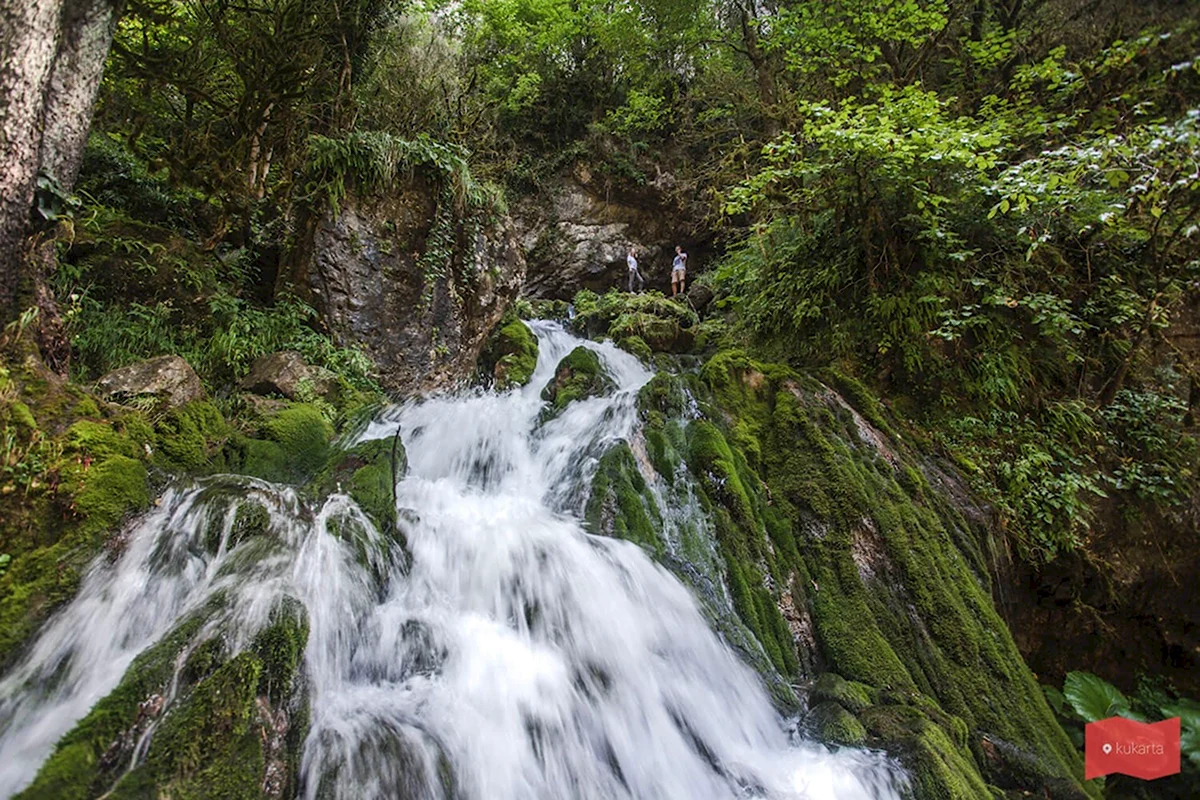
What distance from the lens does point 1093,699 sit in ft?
13.6

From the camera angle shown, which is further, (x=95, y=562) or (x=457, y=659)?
(x=457, y=659)

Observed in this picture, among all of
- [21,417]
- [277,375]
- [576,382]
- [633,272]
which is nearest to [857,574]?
[576,382]

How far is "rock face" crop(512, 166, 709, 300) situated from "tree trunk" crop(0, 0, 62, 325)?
37.3 ft

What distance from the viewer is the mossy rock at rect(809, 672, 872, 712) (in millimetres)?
3143

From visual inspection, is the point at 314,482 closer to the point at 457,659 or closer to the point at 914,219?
the point at 457,659

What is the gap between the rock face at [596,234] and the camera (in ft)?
47.1

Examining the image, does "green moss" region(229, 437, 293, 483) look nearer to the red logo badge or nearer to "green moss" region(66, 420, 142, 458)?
"green moss" region(66, 420, 142, 458)

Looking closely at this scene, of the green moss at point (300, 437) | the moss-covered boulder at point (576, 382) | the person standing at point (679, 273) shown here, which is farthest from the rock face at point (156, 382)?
the person standing at point (679, 273)

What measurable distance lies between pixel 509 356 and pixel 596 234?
7808 millimetres

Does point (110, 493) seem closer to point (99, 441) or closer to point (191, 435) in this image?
point (99, 441)

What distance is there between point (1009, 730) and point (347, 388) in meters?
6.44

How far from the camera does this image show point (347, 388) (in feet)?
19.4

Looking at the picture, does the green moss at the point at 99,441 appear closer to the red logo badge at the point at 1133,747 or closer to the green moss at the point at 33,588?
the green moss at the point at 33,588

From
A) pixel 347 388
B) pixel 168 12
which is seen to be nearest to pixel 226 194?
pixel 168 12
